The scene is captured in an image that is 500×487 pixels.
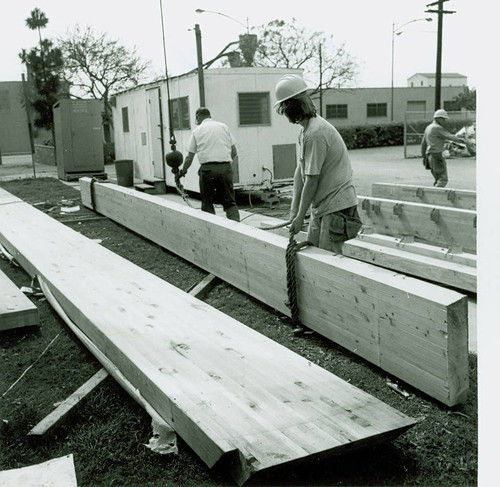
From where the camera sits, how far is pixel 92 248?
7020 mm

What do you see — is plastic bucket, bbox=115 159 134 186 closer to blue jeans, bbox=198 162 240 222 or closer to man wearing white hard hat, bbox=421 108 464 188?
man wearing white hard hat, bbox=421 108 464 188

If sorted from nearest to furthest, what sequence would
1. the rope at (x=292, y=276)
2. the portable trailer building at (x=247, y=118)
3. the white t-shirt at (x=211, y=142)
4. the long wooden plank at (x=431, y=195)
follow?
the rope at (x=292, y=276), the long wooden plank at (x=431, y=195), the white t-shirt at (x=211, y=142), the portable trailer building at (x=247, y=118)

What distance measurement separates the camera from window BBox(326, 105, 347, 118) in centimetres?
5894

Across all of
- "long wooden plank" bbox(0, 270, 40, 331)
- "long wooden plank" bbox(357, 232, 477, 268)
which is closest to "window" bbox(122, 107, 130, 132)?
"long wooden plank" bbox(357, 232, 477, 268)

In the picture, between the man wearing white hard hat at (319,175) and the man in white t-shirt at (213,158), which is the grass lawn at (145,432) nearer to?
the man wearing white hard hat at (319,175)

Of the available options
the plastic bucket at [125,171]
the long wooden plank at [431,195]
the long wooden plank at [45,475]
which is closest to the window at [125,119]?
the plastic bucket at [125,171]

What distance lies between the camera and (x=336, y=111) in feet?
195

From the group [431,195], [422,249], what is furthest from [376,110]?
[422,249]

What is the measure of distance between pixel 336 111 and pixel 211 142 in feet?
170

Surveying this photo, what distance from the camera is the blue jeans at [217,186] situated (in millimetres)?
9641

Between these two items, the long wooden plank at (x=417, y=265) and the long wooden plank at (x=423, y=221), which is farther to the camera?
the long wooden plank at (x=423, y=221)

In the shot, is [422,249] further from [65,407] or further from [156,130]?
[156,130]

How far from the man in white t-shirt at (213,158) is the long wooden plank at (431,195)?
2.22 m

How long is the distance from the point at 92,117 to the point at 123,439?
19430mm
